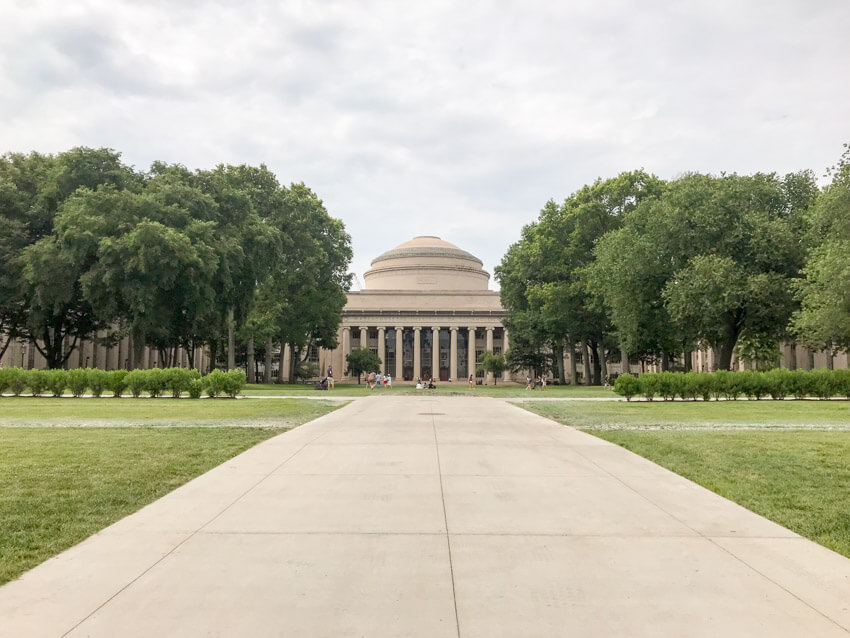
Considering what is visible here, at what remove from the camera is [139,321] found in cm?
3750

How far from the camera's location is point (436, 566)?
513 centimetres

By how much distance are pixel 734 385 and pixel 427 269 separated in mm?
75403

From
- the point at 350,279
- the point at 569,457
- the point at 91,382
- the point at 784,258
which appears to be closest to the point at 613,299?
the point at 784,258

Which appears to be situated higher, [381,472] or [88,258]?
[88,258]

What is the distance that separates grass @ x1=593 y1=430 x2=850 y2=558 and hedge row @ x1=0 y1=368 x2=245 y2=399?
1939cm

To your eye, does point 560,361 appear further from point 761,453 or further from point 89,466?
point 89,466

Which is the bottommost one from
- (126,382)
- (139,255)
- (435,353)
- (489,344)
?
(126,382)

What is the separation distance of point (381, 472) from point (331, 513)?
8.42ft

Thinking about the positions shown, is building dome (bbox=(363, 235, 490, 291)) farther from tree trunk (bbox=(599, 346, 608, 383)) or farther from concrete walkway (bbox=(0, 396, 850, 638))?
concrete walkway (bbox=(0, 396, 850, 638))

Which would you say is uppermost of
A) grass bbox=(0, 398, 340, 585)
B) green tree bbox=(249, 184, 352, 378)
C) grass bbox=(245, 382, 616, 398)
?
green tree bbox=(249, 184, 352, 378)

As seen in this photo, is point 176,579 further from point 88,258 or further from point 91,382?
point 88,258

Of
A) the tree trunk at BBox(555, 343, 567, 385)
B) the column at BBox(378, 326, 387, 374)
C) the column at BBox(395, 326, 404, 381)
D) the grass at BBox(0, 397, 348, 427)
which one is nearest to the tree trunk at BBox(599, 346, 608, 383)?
the tree trunk at BBox(555, 343, 567, 385)

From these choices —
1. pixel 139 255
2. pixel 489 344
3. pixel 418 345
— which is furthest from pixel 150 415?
pixel 418 345

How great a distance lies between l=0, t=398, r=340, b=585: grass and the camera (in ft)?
20.1
